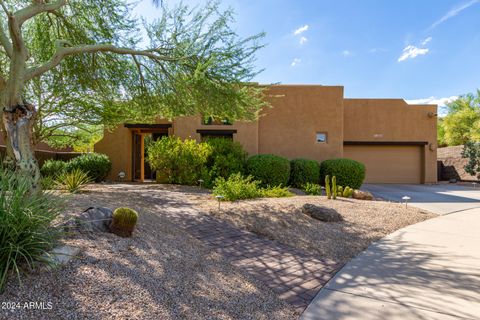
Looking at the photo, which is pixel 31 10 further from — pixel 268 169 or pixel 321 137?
pixel 321 137

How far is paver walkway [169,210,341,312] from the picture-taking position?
10.7 ft

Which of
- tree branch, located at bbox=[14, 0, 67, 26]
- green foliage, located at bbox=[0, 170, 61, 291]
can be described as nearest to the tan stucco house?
tree branch, located at bbox=[14, 0, 67, 26]

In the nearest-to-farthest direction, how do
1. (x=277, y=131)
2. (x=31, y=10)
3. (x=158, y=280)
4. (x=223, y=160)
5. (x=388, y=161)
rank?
1. (x=158, y=280)
2. (x=31, y=10)
3. (x=223, y=160)
4. (x=277, y=131)
5. (x=388, y=161)

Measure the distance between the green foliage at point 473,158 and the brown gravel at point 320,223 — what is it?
15173 millimetres

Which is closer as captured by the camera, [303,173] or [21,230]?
[21,230]

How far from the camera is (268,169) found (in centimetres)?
1103

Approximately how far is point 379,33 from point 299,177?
284 inches

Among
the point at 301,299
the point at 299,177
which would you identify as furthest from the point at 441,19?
the point at 301,299

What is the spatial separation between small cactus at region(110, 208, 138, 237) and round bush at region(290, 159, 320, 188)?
9.53 m

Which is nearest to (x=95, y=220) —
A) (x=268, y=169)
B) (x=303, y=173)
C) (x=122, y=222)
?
Answer: (x=122, y=222)

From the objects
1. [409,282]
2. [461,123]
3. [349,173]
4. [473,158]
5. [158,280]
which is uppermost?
[461,123]

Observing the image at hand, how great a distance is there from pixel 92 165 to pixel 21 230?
1128 cm

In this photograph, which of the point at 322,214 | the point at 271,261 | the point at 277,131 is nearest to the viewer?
the point at 271,261

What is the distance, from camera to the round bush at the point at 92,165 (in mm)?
12422
